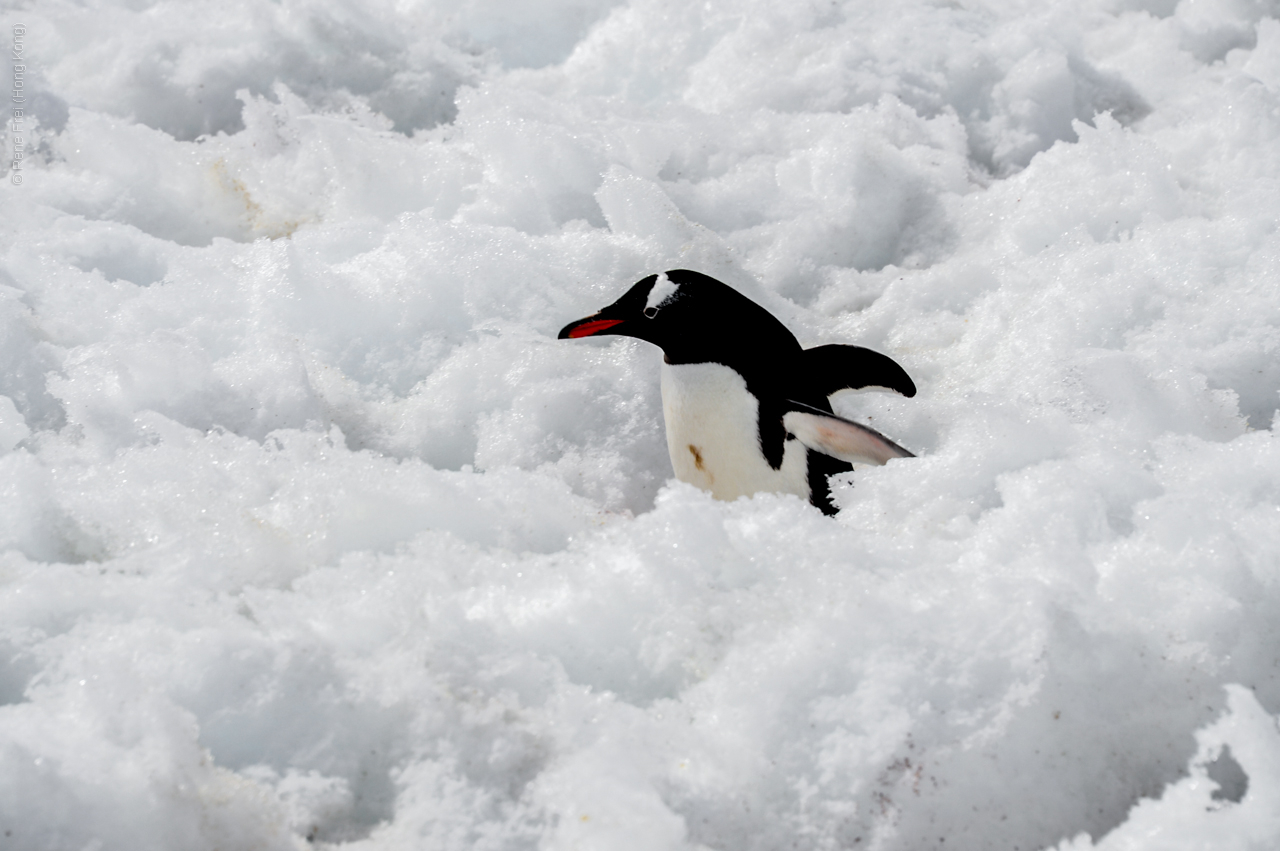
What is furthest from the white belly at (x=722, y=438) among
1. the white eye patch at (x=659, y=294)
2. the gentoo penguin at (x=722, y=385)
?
the white eye patch at (x=659, y=294)

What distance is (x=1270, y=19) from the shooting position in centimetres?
330

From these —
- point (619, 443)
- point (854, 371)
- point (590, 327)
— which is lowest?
point (619, 443)

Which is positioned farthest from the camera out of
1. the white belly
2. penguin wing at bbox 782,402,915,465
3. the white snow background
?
the white belly

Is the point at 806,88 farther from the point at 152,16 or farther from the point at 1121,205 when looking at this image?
the point at 152,16

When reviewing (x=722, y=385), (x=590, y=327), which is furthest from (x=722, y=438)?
(x=590, y=327)

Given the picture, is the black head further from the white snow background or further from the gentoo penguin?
the white snow background

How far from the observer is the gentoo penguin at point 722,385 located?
5.76 ft

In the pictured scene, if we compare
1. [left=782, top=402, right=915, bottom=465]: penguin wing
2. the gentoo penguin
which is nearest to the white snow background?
[left=782, top=402, right=915, bottom=465]: penguin wing

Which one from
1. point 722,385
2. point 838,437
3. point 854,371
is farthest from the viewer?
point 854,371

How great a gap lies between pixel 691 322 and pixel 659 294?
0.08m

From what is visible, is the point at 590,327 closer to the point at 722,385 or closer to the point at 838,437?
the point at 722,385

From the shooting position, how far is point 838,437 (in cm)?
166

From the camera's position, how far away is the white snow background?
1024mm

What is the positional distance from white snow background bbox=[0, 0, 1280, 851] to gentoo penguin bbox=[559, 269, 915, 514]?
0.74 feet
